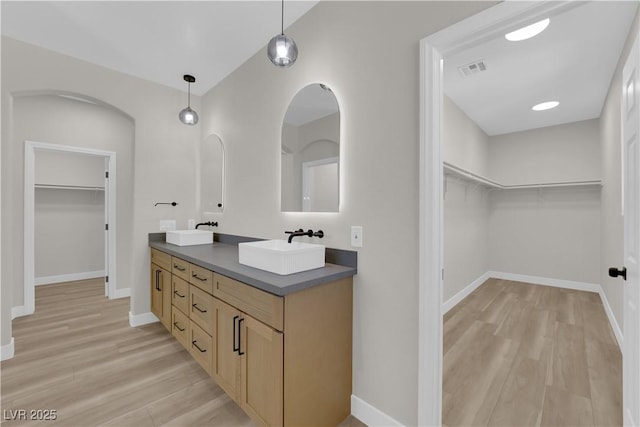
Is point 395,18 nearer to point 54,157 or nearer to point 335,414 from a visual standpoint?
point 335,414

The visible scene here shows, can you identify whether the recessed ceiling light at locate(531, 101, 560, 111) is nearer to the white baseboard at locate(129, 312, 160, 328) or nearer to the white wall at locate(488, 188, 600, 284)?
the white wall at locate(488, 188, 600, 284)

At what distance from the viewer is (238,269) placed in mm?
1655

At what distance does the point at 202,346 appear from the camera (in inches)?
79.7

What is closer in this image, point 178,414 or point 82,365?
point 178,414

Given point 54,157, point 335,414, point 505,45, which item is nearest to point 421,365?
point 335,414

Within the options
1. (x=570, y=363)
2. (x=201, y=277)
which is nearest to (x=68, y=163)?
(x=201, y=277)

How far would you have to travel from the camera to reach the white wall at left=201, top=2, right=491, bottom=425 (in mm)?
1482

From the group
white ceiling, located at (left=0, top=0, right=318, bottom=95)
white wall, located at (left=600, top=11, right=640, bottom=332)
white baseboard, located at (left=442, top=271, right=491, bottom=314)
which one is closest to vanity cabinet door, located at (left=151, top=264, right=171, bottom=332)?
white ceiling, located at (left=0, top=0, right=318, bottom=95)

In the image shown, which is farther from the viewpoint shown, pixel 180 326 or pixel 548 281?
pixel 548 281

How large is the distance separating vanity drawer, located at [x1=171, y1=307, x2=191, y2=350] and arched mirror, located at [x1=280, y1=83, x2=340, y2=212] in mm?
1229

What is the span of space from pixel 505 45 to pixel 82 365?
4.42m

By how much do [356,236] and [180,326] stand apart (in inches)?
69.8

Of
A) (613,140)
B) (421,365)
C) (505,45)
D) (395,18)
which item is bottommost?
(421,365)

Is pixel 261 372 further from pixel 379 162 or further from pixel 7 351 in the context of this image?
pixel 7 351
